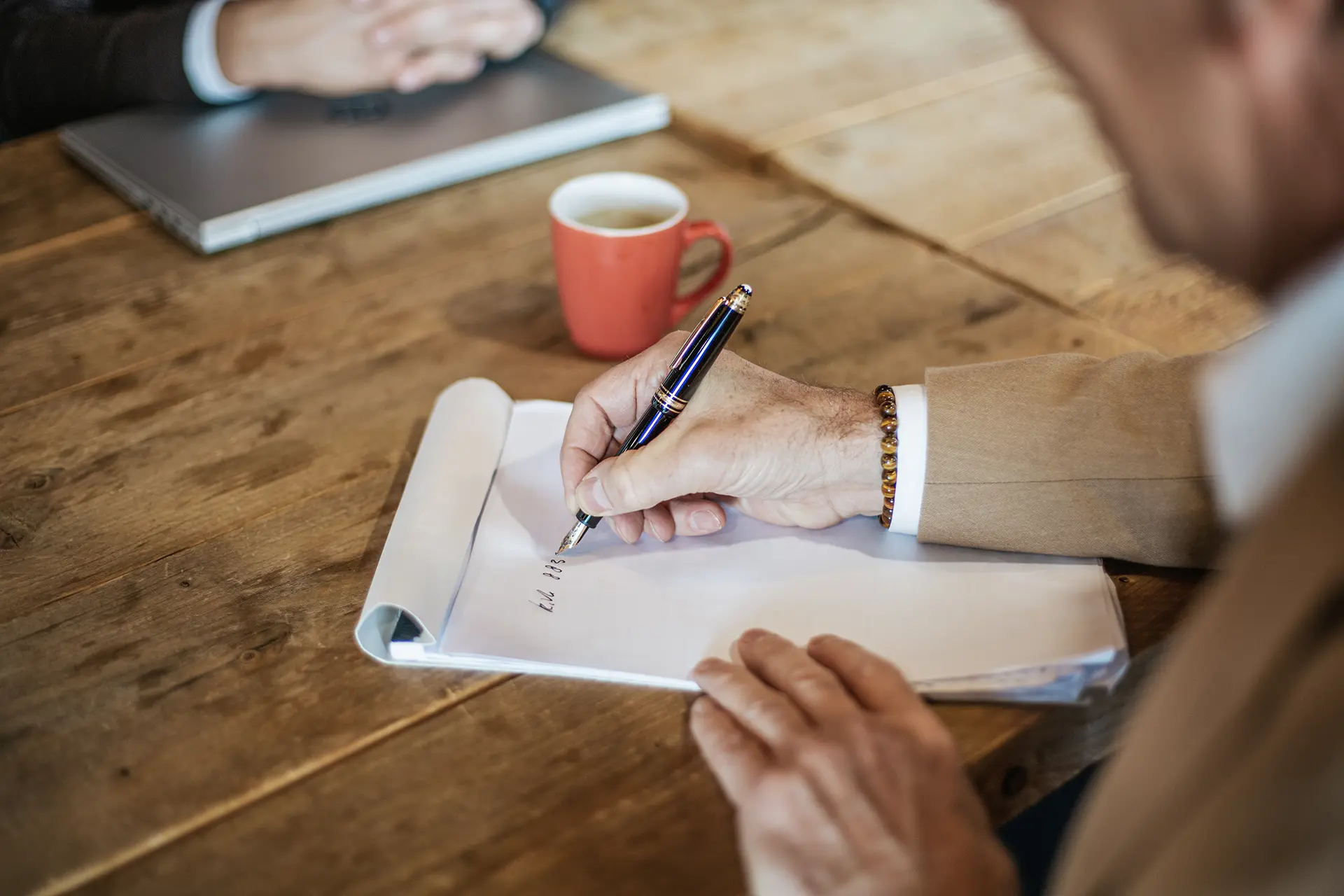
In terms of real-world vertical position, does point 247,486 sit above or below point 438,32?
below

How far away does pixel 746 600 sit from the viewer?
0.79m

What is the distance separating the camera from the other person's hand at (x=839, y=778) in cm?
60

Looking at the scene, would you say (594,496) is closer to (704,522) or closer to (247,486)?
(704,522)

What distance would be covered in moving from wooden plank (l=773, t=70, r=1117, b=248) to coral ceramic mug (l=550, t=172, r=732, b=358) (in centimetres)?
31

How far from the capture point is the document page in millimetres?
735

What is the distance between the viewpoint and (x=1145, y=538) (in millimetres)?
813

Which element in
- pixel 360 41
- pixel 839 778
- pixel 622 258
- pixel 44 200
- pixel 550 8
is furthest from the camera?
pixel 550 8

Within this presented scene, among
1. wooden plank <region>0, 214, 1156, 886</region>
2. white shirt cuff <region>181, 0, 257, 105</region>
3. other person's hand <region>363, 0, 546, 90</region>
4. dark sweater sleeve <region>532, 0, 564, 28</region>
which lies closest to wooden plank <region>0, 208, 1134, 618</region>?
wooden plank <region>0, 214, 1156, 886</region>

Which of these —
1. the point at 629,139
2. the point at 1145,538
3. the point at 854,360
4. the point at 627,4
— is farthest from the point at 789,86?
the point at 1145,538

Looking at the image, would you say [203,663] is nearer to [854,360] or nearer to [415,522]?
[415,522]

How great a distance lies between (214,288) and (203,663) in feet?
1.68

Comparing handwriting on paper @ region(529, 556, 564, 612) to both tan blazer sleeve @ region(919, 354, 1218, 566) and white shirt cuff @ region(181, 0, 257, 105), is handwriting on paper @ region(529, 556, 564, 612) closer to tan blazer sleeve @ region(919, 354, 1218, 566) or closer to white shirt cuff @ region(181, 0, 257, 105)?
tan blazer sleeve @ region(919, 354, 1218, 566)

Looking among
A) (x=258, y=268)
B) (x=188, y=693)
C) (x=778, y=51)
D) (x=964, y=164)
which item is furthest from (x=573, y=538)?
(x=778, y=51)

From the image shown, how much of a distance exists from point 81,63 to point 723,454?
3.69 ft
